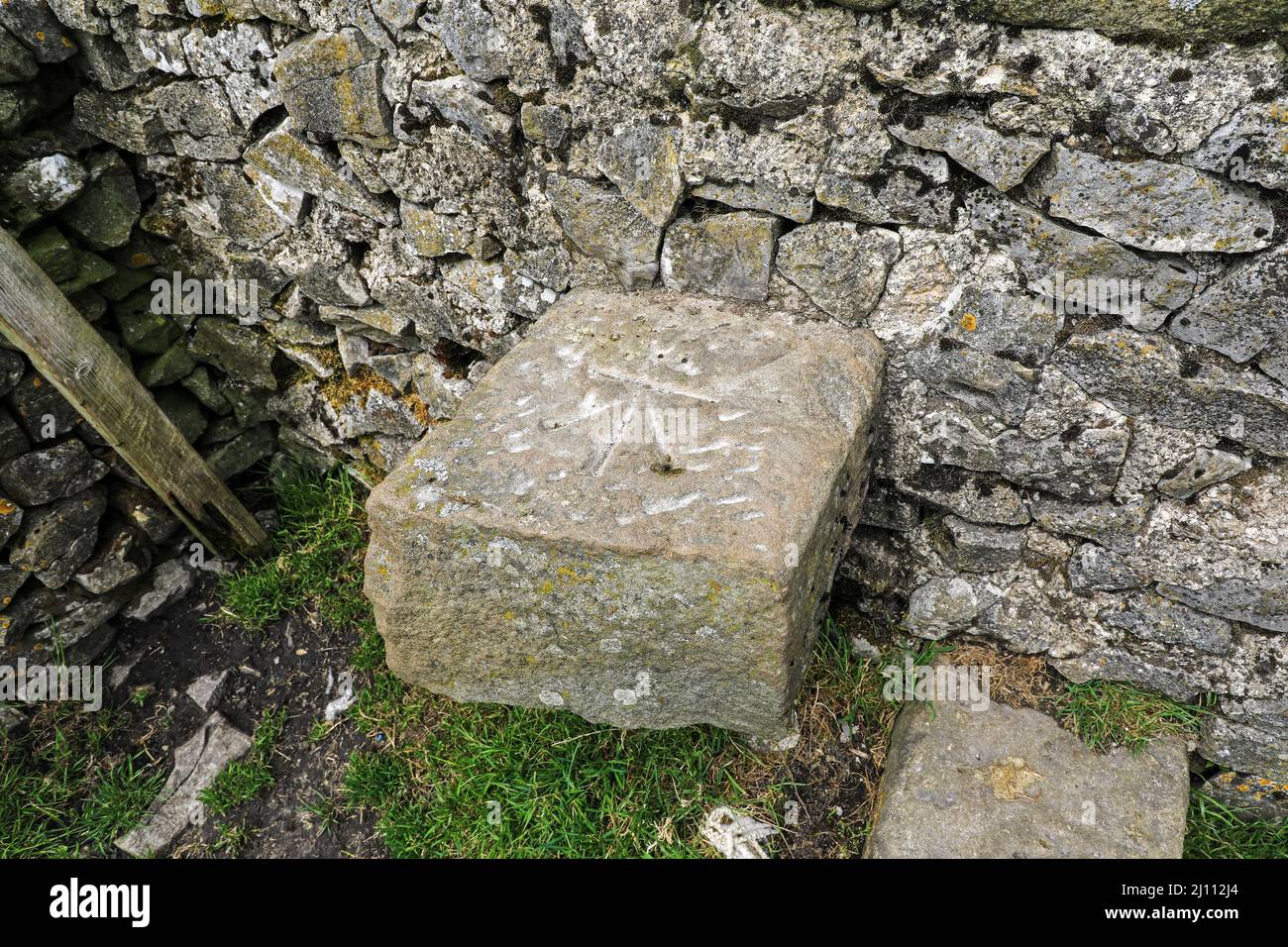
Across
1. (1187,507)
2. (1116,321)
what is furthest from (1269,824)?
(1116,321)

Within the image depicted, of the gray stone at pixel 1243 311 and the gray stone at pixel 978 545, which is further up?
the gray stone at pixel 1243 311

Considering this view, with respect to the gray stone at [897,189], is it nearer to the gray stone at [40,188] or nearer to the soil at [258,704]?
the soil at [258,704]

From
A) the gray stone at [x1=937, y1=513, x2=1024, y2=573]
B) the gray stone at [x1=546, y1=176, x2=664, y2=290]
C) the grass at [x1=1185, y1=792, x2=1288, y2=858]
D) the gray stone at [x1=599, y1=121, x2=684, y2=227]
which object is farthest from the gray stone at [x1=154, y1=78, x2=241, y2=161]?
the grass at [x1=1185, y1=792, x2=1288, y2=858]

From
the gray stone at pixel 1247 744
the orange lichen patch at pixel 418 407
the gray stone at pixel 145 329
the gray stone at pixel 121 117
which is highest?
the gray stone at pixel 121 117

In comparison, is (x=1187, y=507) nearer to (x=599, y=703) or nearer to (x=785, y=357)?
(x=785, y=357)

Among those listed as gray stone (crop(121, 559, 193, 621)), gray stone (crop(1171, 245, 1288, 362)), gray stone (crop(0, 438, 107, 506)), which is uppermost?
gray stone (crop(1171, 245, 1288, 362))

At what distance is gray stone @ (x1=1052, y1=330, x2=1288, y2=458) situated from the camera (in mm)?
2428

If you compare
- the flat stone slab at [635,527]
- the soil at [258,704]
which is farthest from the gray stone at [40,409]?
the flat stone slab at [635,527]

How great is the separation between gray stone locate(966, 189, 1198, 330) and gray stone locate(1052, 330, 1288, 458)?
0.26ft

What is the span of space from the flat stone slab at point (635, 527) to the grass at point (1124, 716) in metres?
1.18

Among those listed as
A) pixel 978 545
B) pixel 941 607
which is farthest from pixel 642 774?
pixel 978 545

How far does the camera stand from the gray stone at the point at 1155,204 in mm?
2186

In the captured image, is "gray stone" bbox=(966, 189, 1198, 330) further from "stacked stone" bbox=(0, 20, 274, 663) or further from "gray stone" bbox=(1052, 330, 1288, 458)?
"stacked stone" bbox=(0, 20, 274, 663)
